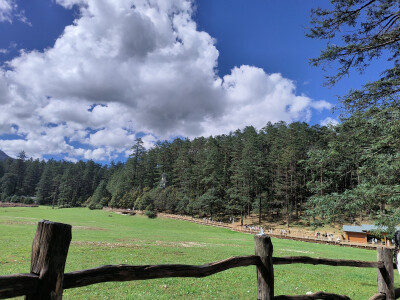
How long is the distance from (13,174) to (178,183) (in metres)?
86.1

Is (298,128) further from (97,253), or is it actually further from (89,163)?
(89,163)

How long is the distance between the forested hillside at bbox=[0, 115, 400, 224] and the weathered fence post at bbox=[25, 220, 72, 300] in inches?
349

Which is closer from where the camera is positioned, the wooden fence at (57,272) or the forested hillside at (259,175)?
the wooden fence at (57,272)

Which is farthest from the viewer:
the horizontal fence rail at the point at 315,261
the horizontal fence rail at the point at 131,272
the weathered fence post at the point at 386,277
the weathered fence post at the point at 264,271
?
the weathered fence post at the point at 386,277

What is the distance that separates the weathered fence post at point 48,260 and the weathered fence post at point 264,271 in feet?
8.84

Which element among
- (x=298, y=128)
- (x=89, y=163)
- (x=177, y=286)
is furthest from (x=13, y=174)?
A: (x=177, y=286)

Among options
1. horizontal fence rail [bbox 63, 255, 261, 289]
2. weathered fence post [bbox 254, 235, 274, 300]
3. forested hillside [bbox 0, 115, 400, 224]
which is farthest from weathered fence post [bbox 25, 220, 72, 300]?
forested hillside [bbox 0, 115, 400, 224]

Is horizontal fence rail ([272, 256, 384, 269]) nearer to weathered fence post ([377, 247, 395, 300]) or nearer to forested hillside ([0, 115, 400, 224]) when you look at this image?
weathered fence post ([377, 247, 395, 300])

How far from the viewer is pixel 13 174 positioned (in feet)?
373

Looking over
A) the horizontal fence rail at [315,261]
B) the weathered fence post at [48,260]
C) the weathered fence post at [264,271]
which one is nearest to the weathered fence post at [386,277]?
the horizontal fence rail at [315,261]

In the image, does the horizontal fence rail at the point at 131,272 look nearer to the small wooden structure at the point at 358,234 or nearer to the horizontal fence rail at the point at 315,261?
the horizontal fence rail at the point at 315,261

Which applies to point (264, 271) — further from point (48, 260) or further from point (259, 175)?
point (259, 175)

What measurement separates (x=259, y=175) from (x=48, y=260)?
62.5 meters

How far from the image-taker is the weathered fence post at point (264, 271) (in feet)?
11.8
